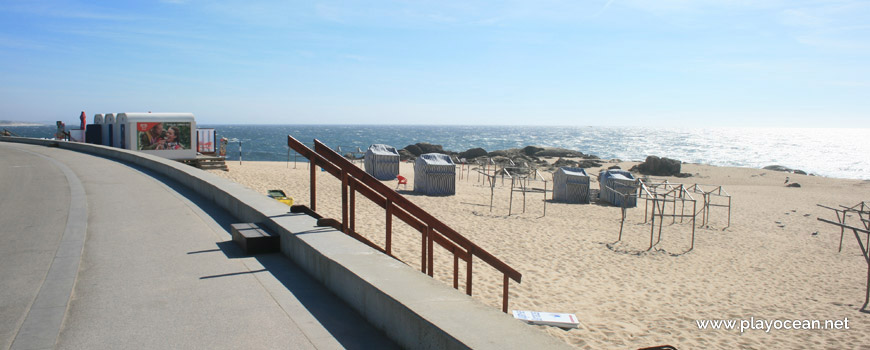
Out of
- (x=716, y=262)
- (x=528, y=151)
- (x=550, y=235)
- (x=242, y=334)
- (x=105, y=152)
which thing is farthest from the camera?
(x=528, y=151)

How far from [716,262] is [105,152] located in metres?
19.1

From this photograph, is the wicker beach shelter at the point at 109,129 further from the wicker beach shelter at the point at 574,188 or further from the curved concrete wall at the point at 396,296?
the curved concrete wall at the point at 396,296

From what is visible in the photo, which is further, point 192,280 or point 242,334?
point 192,280

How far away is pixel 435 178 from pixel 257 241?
58.3 feet

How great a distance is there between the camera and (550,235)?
13953 millimetres

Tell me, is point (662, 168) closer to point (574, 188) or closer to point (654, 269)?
point (574, 188)

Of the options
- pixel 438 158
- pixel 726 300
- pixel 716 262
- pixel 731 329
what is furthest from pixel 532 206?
pixel 731 329

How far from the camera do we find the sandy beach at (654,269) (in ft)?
25.0

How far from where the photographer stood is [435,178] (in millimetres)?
22625

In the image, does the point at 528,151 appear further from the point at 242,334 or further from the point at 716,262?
the point at 242,334

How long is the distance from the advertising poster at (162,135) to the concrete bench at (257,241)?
1819 cm

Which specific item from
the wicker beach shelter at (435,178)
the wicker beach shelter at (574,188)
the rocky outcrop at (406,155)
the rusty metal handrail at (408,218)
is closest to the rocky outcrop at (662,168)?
the rocky outcrop at (406,155)

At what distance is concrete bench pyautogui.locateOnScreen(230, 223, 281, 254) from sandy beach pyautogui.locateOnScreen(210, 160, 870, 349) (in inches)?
148

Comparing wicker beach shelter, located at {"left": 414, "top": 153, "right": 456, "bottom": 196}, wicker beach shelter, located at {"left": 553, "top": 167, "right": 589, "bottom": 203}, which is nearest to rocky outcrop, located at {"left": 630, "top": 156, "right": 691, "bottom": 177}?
wicker beach shelter, located at {"left": 553, "top": 167, "right": 589, "bottom": 203}
